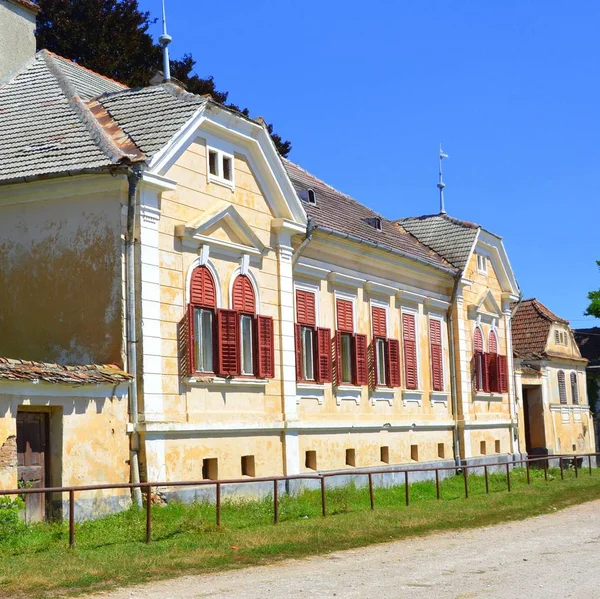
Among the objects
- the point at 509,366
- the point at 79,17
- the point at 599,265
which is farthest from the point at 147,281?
the point at 599,265

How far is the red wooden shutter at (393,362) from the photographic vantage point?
25.7m

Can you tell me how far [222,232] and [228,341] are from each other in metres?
1.96

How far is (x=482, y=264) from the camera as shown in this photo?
104 feet

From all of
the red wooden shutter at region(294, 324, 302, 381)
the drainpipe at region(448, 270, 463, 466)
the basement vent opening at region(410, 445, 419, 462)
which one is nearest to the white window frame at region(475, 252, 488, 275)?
the drainpipe at region(448, 270, 463, 466)

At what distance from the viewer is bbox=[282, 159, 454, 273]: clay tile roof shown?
80.1 feet

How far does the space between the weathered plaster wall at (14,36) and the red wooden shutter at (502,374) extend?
664 inches

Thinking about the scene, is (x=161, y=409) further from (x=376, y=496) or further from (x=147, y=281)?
(x=376, y=496)

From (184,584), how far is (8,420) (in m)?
4.82

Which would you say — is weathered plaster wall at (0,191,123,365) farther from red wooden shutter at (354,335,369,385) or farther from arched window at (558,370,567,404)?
arched window at (558,370,567,404)

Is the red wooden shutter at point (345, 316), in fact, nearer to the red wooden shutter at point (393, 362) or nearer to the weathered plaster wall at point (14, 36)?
the red wooden shutter at point (393, 362)

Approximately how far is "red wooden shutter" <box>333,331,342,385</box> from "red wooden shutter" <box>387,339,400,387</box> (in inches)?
95.4

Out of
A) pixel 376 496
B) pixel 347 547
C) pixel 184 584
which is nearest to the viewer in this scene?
pixel 184 584

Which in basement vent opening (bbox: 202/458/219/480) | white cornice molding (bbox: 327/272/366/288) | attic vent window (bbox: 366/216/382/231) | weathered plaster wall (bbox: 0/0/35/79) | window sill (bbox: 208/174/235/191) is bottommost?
basement vent opening (bbox: 202/458/219/480)

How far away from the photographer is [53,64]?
2112 centimetres
